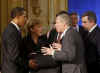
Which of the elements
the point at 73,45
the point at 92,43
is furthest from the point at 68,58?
the point at 92,43

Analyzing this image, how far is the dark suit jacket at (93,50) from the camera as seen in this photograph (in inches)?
172

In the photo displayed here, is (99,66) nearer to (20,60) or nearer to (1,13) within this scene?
(20,60)

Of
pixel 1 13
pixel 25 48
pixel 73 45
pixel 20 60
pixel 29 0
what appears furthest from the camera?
pixel 29 0

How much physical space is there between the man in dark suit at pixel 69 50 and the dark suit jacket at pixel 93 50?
2.68 feet

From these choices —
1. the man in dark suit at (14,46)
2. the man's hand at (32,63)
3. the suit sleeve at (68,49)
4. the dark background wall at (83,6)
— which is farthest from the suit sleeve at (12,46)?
the dark background wall at (83,6)

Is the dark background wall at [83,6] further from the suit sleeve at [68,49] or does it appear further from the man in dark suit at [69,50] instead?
the suit sleeve at [68,49]

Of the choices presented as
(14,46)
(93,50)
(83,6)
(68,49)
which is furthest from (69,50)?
(83,6)

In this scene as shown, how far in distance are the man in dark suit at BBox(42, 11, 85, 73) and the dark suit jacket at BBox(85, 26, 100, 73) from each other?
32.2 inches

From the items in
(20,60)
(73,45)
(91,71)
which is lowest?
(91,71)

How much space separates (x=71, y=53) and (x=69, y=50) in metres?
0.04

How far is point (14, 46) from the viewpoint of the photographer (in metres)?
3.66

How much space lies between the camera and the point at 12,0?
6613mm

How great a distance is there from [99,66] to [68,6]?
2.84 metres

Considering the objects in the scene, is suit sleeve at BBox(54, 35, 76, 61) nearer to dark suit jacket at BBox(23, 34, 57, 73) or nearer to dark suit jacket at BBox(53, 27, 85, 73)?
dark suit jacket at BBox(53, 27, 85, 73)
